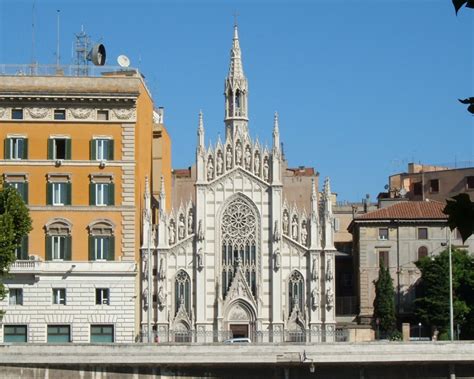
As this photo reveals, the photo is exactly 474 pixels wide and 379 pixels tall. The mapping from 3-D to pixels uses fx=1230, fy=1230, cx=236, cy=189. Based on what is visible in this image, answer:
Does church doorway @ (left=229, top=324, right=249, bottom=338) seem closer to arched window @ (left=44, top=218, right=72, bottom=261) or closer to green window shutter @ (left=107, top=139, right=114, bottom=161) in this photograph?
arched window @ (left=44, top=218, right=72, bottom=261)

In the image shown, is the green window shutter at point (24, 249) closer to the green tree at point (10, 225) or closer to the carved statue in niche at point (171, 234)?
the green tree at point (10, 225)

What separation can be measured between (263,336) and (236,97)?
1470 centimetres

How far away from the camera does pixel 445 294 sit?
73.6 meters

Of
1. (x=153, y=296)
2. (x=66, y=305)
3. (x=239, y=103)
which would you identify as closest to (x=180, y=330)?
(x=153, y=296)

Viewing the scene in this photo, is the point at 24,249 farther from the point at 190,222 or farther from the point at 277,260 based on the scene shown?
the point at 277,260

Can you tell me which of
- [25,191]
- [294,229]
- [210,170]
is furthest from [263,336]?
[25,191]

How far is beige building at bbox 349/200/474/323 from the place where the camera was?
80.0 m

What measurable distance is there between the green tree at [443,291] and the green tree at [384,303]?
65.3 inches

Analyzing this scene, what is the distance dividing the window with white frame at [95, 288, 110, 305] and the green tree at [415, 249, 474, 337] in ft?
70.1

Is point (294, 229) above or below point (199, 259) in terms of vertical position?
above

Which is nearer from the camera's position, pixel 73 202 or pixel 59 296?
pixel 59 296

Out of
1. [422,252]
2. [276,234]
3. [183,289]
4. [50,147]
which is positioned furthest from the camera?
[422,252]

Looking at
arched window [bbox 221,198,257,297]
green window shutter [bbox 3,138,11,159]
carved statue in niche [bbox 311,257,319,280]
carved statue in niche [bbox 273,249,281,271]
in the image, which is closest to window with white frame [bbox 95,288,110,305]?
arched window [bbox 221,198,257,297]

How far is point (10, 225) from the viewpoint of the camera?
54500 millimetres
